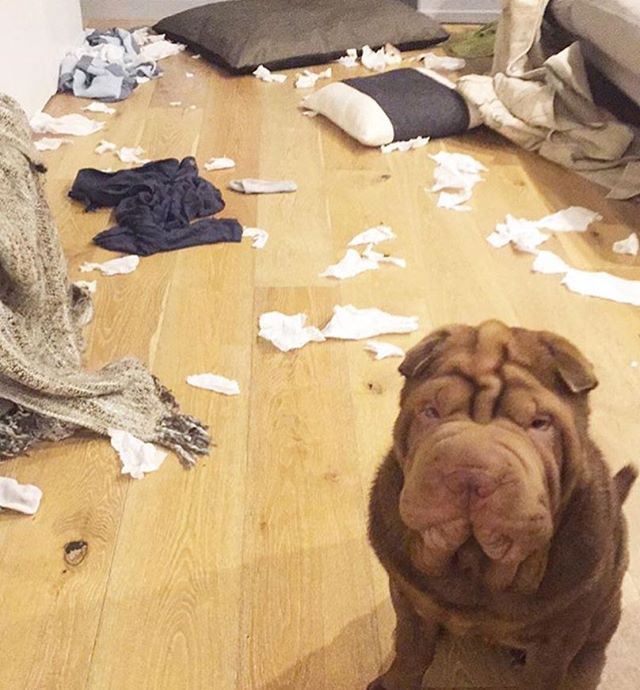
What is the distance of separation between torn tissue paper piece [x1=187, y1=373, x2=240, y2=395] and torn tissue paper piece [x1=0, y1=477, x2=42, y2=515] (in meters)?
0.39

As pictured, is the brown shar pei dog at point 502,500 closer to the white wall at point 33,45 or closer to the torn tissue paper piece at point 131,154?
the torn tissue paper piece at point 131,154

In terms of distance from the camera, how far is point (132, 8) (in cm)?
433

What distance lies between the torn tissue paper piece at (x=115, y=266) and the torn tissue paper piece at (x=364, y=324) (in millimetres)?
528

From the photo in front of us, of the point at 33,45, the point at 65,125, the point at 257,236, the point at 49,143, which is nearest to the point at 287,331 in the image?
the point at 257,236

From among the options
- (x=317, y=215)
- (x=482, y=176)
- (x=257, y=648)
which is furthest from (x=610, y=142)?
(x=257, y=648)

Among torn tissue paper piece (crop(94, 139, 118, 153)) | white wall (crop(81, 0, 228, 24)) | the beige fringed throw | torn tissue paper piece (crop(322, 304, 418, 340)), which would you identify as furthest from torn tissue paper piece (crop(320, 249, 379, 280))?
white wall (crop(81, 0, 228, 24))

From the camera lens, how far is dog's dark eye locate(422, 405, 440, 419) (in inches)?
35.6

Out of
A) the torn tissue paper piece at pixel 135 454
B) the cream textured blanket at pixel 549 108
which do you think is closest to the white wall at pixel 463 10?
the cream textured blanket at pixel 549 108

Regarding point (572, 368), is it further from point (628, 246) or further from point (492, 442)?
point (628, 246)

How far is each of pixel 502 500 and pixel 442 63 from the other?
3.04 meters

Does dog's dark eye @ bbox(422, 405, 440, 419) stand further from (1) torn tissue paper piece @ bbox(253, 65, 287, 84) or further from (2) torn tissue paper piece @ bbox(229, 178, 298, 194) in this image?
(1) torn tissue paper piece @ bbox(253, 65, 287, 84)

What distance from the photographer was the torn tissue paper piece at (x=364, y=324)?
1956 mm

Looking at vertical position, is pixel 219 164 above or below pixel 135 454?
below

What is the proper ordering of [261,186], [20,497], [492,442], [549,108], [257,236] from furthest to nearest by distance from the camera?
1. [549,108]
2. [261,186]
3. [257,236]
4. [20,497]
5. [492,442]
